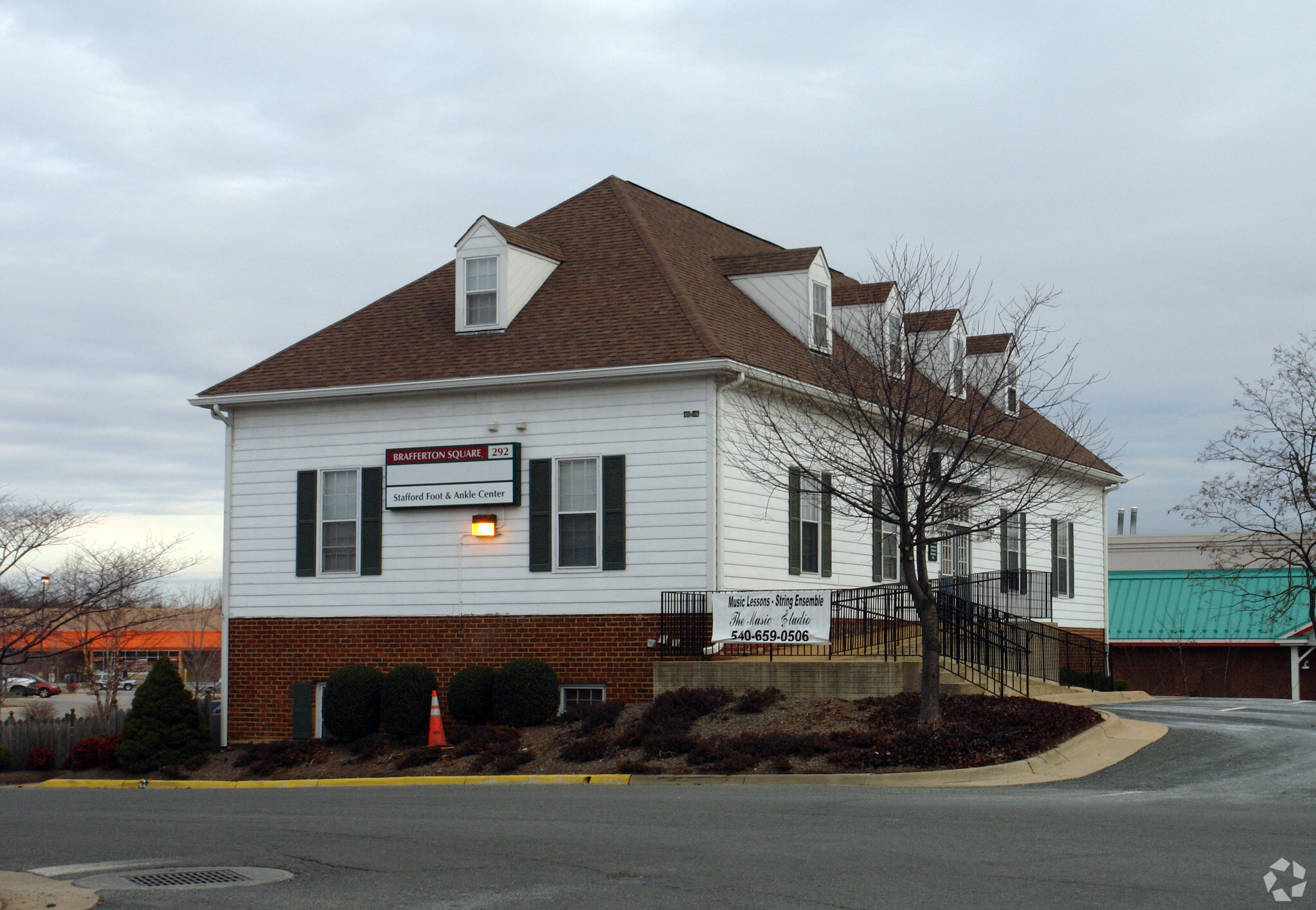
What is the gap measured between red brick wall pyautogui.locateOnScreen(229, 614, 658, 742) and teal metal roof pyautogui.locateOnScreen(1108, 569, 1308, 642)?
2345 cm

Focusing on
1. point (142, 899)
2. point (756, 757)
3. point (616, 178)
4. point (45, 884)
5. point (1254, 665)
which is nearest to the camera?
point (142, 899)

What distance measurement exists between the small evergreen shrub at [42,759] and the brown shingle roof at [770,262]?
15321mm

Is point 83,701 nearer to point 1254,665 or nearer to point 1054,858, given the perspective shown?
point 1254,665

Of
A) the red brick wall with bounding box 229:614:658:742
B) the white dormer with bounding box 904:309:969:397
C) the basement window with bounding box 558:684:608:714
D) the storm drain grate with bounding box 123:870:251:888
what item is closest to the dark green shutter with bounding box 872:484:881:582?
the white dormer with bounding box 904:309:969:397

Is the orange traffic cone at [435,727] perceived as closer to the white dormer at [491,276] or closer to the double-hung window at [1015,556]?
the white dormer at [491,276]

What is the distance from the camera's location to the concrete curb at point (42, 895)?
8680 millimetres

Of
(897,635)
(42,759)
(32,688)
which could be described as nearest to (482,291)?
(897,635)

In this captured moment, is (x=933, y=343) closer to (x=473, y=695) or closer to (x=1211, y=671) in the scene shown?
(x=473, y=695)

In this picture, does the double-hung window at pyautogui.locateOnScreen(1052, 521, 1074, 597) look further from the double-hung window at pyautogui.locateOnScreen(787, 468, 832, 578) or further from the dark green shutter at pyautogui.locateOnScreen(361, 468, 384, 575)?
the dark green shutter at pyautogui.locateOnScreen(361, 468, 384, 575)

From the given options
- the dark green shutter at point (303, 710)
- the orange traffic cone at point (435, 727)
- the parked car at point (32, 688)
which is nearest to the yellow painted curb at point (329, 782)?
the orange traffic cone at point (435, 727)

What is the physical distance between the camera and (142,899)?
893cm

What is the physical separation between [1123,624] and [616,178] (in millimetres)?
24381

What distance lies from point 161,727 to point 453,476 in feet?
21.4

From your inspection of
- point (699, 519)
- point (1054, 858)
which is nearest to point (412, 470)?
point (699, 519)
